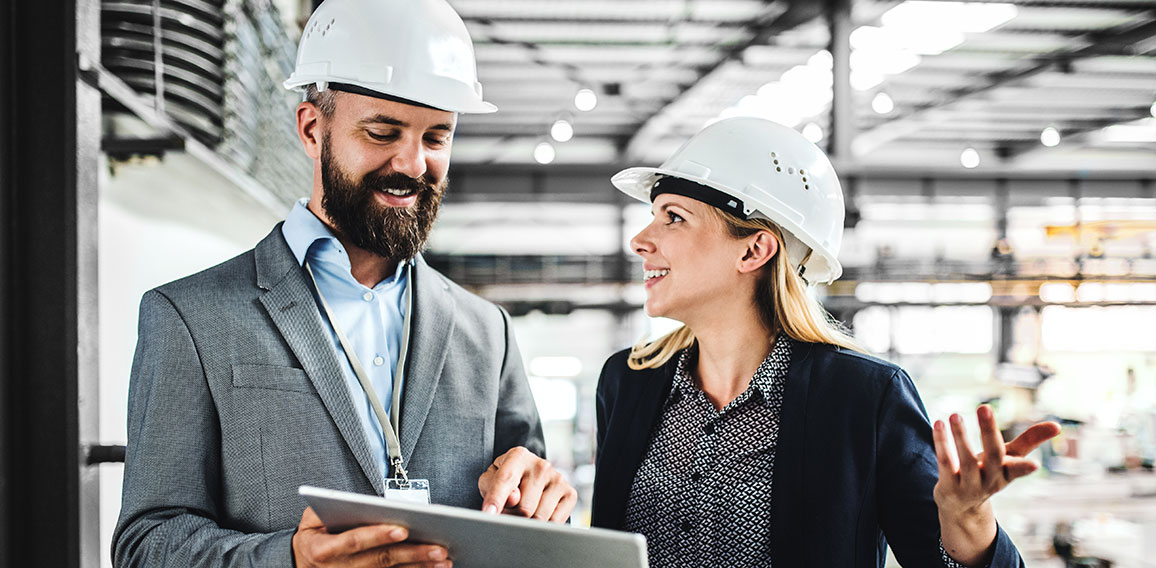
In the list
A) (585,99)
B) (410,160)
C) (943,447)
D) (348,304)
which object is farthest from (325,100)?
(585,99)

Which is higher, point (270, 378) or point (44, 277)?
point (44, 277)

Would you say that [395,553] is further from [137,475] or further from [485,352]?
[485,352]

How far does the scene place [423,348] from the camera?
54.8 inches

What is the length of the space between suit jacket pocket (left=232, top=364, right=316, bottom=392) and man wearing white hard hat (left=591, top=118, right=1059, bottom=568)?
74 cm

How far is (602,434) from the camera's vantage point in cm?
193

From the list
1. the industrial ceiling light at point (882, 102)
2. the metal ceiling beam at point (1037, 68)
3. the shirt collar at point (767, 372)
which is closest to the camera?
the shirt collar at point (767, 372)

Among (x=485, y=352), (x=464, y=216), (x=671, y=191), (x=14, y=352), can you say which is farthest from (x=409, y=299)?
(x=464, y=216)

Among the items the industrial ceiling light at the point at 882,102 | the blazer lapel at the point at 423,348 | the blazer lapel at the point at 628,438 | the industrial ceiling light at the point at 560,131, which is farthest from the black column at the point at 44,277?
the industrial ceiling light at the point at 882,102

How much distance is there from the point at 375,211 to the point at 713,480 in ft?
2.75

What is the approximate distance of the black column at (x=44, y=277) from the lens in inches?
58.8

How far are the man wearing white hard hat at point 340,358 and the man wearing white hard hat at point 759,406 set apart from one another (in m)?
0.34

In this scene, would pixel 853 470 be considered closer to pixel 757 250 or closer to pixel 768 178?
pixel 757 250

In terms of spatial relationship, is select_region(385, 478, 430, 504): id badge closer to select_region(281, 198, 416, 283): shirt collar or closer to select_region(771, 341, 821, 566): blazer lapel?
select_region(281, 198, 416, 283): shirt collar

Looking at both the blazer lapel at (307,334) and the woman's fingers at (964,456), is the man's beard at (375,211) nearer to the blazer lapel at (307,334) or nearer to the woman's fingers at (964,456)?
the blazer lapel at (307,334)
